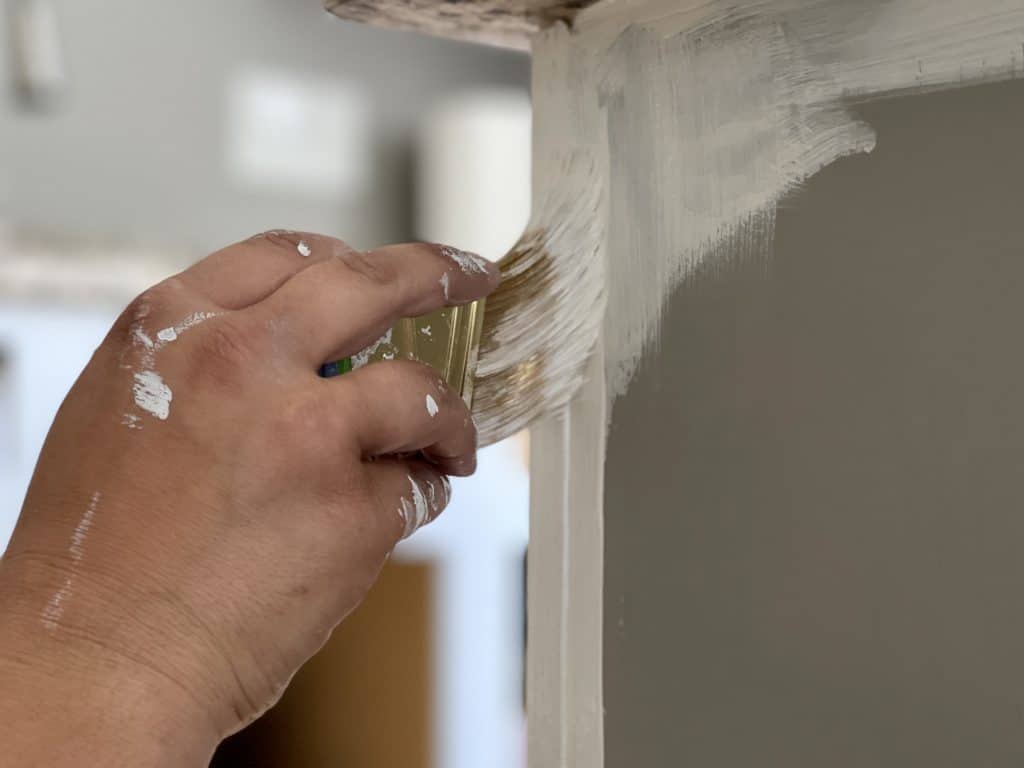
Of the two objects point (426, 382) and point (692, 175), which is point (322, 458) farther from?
point (692, 175)

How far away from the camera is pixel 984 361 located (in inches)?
14.4

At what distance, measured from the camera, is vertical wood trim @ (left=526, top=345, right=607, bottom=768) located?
1.73 ft

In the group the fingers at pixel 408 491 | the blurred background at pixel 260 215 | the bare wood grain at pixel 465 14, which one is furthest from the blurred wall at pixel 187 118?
the fingers at pixel 408 491

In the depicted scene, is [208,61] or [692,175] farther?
[208,61]

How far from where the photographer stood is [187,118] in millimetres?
1871

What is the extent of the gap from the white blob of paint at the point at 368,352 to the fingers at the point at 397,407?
41mm

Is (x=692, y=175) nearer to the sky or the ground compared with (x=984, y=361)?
nearer to the sky

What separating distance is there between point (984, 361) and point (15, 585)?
40 centimetres

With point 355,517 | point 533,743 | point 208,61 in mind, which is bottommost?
point 533,743

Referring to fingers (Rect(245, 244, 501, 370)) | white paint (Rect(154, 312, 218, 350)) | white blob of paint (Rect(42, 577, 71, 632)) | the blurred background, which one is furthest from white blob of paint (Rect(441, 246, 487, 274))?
the blurred background

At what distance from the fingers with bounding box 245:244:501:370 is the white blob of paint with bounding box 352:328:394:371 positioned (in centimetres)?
3

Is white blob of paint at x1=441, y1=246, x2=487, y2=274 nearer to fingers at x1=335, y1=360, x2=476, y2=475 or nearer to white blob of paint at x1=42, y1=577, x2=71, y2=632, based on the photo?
fingers at x1=335, y1=360, x2=476, y2=475

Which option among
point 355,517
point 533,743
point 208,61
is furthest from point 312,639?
point 208,61

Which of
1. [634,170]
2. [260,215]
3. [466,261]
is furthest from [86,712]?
[260,215]
